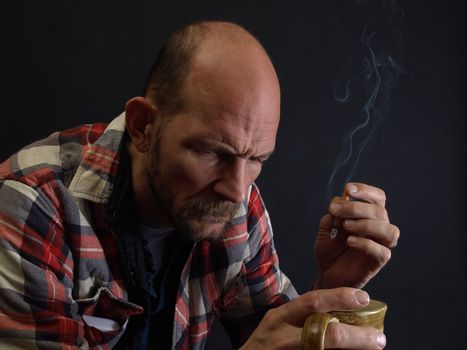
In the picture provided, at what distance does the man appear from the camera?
1.21 m

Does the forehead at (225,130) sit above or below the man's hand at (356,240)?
above

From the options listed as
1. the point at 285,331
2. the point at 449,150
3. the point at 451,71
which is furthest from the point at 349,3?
the point at 285,331

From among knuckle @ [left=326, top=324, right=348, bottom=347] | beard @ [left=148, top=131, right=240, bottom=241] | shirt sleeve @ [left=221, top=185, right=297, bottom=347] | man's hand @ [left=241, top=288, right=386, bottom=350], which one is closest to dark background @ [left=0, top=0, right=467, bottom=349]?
shirt sleeve @ [left=221, top=185, right=297, bottom=347]

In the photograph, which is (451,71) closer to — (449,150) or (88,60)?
(449,150)

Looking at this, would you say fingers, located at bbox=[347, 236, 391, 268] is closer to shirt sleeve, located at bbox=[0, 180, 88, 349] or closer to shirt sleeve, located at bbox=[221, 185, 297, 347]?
shirt sleeve, located at bbox=[221, 185, 297, 347]

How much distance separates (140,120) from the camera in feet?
4.74

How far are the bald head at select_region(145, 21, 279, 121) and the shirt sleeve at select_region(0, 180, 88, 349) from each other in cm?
38

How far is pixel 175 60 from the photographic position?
1.38m

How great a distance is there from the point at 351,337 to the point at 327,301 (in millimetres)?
76

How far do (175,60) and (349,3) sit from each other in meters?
1.14

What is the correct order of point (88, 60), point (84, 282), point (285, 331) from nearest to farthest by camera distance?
point (285, 331) < point (84, 282) < point (88, 60)

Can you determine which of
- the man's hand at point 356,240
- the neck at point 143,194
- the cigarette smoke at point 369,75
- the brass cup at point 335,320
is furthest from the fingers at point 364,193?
the cigarette smoke at point 369,75

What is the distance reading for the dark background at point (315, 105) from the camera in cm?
196

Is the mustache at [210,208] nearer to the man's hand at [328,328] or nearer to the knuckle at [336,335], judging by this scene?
the man's hand at [328,328]
